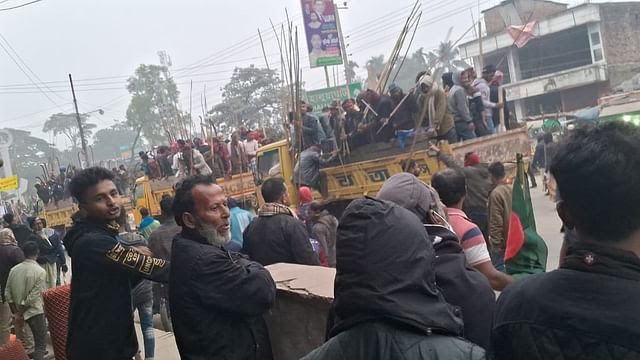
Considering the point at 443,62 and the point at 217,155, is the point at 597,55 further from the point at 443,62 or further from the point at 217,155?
the point at 443,62

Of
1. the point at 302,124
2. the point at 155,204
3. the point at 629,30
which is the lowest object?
the point at 155,204

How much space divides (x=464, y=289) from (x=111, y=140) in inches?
3317

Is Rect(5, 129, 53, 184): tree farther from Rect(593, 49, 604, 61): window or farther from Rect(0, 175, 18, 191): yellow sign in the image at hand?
Rect(593, 49, 604, 61): window

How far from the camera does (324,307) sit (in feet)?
7.03

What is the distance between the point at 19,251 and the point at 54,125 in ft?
242

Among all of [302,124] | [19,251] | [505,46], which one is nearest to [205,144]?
[302,124]

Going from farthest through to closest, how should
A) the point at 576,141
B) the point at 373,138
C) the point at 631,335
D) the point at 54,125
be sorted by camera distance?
the point at 54,125, the point at 373,138, the point at 576,141, the point at 631,335

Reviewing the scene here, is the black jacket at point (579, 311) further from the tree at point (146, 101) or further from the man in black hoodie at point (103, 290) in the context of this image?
the tree at point (146, 101)

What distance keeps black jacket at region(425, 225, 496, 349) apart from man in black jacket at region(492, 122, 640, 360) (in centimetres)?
52

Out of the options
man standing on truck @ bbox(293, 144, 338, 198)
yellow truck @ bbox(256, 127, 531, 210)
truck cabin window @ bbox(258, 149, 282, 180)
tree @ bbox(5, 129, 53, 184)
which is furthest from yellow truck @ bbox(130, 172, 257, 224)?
tree @ bbox(5, 129, 53, 184)

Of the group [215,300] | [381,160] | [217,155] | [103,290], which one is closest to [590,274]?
[215,300]

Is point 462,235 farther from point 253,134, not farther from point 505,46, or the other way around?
point 505,46

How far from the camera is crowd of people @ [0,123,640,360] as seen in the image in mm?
1015

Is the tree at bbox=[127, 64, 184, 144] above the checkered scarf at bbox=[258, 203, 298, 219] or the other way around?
above
